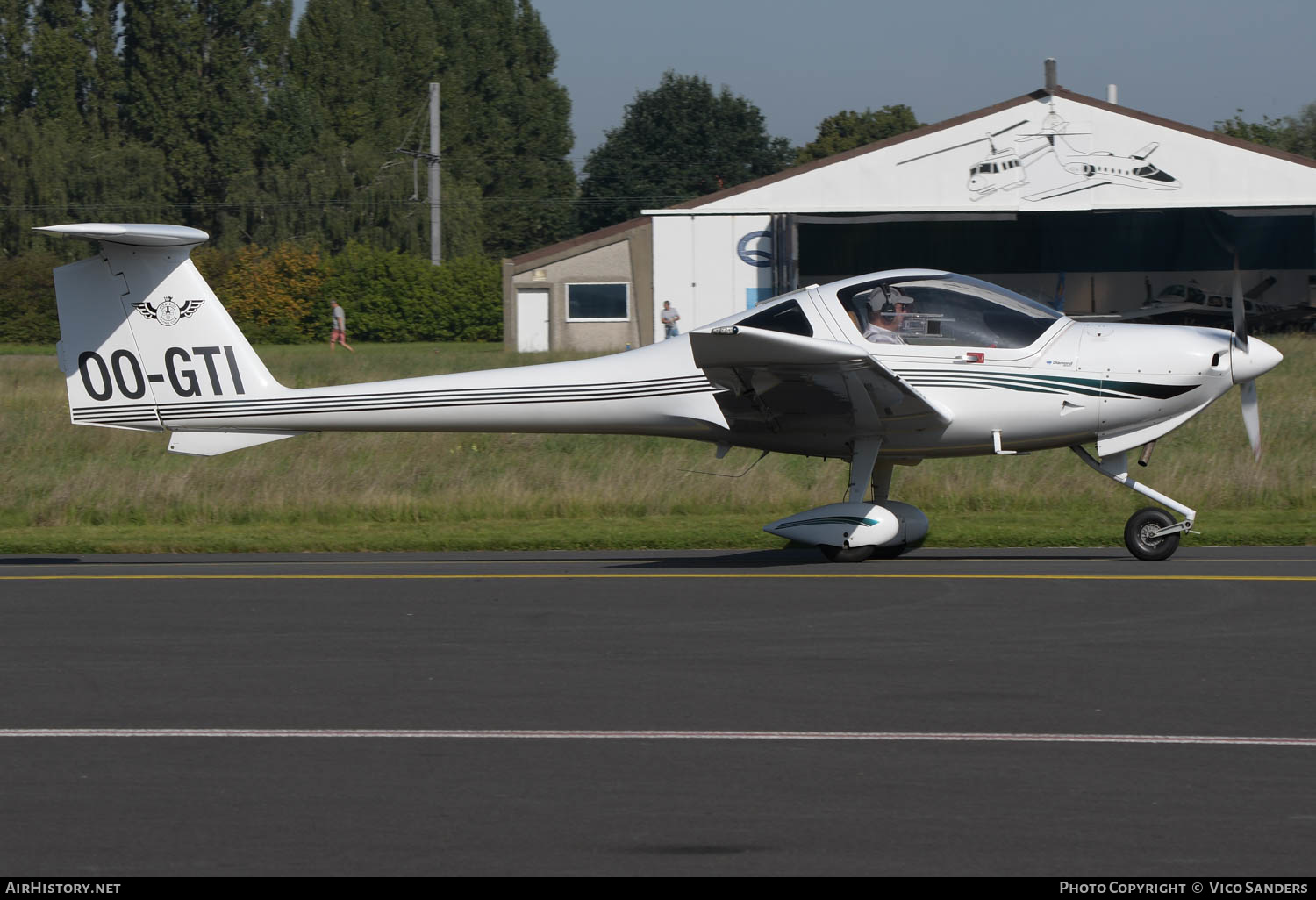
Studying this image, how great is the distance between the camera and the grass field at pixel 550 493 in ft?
44.3

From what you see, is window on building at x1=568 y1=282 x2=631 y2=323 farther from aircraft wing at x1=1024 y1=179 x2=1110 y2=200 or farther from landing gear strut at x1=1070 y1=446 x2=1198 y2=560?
landing gear strut at x1=1070 y1=446 x2=1198 y2=560

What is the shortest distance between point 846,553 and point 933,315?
1.95m

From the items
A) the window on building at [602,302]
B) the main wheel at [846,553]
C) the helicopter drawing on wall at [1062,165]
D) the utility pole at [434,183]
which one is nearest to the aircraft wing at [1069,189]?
the helicopter drawing on wall at [1062,165]

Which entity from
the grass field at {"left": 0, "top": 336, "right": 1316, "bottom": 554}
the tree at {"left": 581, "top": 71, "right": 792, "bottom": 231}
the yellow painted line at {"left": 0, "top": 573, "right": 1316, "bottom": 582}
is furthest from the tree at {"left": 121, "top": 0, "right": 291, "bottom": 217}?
the yellow painted line at {"left": 0, "top": 573, "right": 1316, "bottom": 582}

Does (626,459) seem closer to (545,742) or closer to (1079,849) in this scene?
(545,742)

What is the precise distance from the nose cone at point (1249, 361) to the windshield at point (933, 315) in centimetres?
138

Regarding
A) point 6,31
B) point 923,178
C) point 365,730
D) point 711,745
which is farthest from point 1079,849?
point 6,31

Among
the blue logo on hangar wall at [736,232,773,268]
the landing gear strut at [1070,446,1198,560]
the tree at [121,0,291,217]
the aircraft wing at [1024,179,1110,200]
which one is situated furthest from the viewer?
the tree at [121,0,291,217]

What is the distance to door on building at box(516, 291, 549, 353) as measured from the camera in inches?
1861

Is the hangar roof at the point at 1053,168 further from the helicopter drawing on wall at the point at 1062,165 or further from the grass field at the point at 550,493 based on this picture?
the grass field at the point at 550,493

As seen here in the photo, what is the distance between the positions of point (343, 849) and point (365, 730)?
1.54 m

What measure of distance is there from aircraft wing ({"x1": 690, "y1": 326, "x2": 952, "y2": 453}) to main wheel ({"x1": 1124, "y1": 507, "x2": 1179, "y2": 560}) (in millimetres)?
1661

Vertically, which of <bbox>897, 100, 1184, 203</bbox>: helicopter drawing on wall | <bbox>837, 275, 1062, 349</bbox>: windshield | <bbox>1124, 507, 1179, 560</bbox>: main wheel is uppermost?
<bbox>897, 100, 1184, 203</bbox>: helicopter drawing on wall

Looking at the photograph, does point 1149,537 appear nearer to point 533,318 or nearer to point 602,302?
point 602,302
